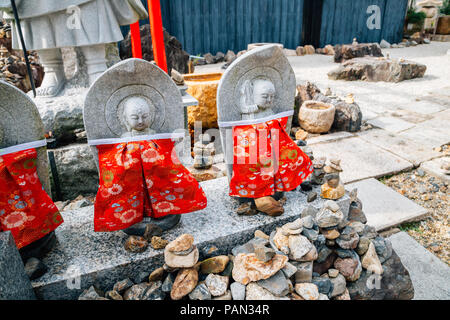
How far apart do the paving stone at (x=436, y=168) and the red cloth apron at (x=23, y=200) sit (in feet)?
10.6

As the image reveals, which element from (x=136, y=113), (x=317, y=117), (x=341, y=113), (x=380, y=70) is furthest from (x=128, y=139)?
(x=380, y=70)

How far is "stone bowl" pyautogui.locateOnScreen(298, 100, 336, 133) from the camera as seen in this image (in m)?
3.87

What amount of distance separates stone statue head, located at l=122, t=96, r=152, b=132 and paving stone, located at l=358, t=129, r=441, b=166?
9.32 feet

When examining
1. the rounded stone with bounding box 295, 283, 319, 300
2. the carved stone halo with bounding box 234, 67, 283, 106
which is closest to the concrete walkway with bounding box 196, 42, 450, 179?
the carved stone halo with bounding box 234, 67, 283, 106

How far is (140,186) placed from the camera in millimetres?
1677

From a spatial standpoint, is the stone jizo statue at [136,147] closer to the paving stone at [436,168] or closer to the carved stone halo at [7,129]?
the carved stone halo at [7,129]

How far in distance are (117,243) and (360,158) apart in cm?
262

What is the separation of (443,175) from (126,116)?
9.66 feet

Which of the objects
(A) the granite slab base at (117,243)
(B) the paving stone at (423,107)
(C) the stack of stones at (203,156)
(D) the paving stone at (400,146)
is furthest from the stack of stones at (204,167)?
(B) the paving stone at (423,107)

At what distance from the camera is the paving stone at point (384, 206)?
Result: 7.89 feet

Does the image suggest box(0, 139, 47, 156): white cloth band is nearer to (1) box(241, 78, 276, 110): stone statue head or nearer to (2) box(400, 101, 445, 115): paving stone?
(1) box(241, 78, 276, 110): stone statue head

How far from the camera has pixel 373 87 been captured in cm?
621
